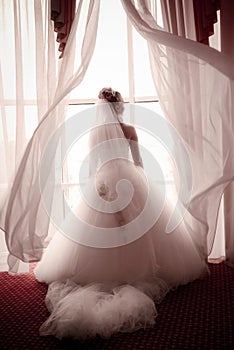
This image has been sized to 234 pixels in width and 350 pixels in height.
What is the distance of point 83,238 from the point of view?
265 cm

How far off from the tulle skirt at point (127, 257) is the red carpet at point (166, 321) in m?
0.08

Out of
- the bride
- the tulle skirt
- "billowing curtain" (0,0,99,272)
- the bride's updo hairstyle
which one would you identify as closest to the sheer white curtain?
"billowing curtain" (0,0,99,272)

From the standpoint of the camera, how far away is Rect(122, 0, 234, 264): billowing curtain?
8.68ft

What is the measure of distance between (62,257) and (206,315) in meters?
0.98

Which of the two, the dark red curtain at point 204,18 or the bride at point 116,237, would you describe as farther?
the dark red curtain at point 204,18

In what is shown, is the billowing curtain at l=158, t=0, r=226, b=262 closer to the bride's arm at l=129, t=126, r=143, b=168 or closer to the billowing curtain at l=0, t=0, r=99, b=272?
the bride's arm at l=129, t=126, r=143, b=168

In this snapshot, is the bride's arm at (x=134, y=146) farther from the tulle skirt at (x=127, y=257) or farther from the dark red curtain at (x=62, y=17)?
the dark red curtain at (x=62, y=17)

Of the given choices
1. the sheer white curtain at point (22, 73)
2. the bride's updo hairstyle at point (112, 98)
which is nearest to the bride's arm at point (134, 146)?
the bride's updo hairstyle at point (112, 98)

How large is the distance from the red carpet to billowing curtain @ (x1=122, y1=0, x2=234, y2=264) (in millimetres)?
392

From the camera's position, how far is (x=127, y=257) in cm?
256

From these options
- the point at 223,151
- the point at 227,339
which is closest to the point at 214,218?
the point at 223,151

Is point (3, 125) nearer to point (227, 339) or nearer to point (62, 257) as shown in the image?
point (62, 257)

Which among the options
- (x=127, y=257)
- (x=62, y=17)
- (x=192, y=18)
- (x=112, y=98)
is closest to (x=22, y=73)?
(x=62, y=17)

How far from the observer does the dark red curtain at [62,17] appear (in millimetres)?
2750
